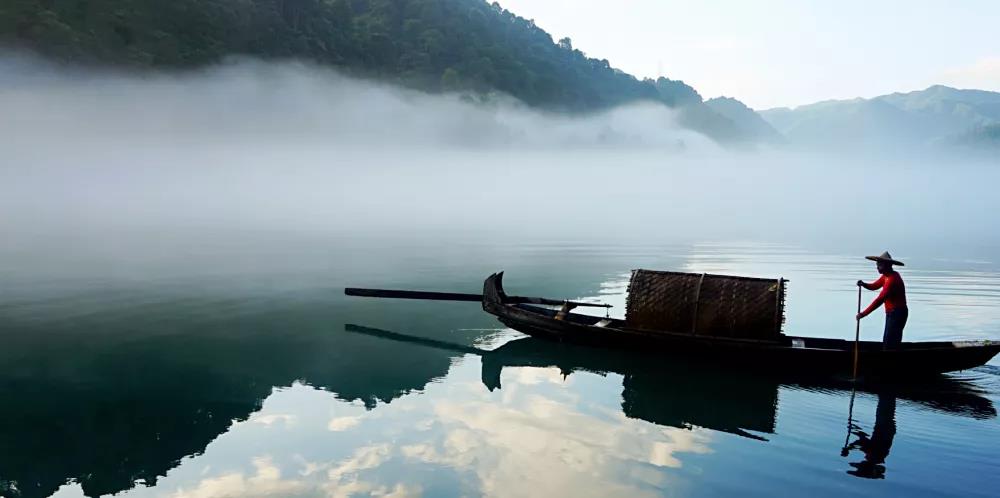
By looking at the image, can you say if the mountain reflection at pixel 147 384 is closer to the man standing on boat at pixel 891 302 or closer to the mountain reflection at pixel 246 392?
the mountain reflection at pixel 246 392

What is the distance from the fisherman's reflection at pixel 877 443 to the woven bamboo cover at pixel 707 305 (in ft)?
9.92

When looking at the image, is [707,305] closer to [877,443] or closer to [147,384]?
[877,443]

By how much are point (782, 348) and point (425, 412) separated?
8.92 m

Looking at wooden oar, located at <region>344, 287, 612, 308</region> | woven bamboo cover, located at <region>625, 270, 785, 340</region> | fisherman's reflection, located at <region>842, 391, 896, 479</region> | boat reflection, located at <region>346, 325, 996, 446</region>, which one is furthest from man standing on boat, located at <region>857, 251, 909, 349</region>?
wooden oar, located at <region>344, 287, 612, 308</region>

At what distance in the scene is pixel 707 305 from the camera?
18625 millimetres

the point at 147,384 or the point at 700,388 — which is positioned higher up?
the point at 700,388

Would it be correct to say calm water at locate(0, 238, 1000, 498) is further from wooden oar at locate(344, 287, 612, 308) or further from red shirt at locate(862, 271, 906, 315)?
red shirt at locate(862, 271, 906, 315)

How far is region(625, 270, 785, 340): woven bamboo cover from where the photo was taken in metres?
18.1

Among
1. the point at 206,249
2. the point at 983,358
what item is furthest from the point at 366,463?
the point at 206,249

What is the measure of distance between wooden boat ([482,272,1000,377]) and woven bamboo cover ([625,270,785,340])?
0.25 meters

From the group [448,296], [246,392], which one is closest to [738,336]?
[448,296]

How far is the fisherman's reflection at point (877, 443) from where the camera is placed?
1269 cm

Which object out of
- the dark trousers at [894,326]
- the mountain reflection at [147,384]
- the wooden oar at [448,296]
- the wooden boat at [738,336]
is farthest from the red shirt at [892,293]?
the mountain reflection at [147,384]

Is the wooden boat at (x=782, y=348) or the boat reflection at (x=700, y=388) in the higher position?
the wooden boat at (x=782, y=348)
